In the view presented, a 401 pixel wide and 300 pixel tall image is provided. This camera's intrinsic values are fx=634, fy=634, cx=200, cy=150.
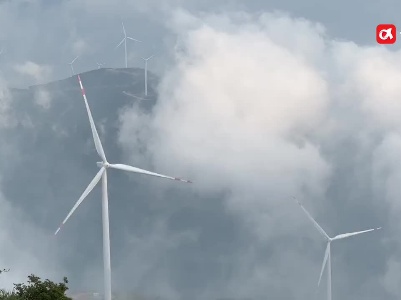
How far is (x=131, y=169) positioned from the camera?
92750 millimetres

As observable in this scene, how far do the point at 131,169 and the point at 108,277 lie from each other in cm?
1654

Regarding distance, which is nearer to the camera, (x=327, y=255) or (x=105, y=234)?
(x=105, y=234)

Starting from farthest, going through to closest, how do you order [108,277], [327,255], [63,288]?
[327,255]
[63,288]
[108,277]

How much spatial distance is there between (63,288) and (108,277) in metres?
11.2

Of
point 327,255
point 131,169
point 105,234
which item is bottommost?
point 105,234

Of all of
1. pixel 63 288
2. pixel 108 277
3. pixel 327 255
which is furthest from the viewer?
pixel 327 255

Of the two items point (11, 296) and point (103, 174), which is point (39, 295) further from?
point (103, 174)

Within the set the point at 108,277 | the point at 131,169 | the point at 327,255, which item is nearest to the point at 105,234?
the point at 108,277

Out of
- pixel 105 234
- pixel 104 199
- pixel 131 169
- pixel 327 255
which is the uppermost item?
pixel 327 255

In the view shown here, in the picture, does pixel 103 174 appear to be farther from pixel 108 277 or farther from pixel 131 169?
pixel 108 277

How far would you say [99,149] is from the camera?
9456 centimetres

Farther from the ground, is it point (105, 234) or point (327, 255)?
point (327, 255)

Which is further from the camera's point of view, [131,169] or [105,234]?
[131,169]

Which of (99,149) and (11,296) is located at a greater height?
(99,149)
